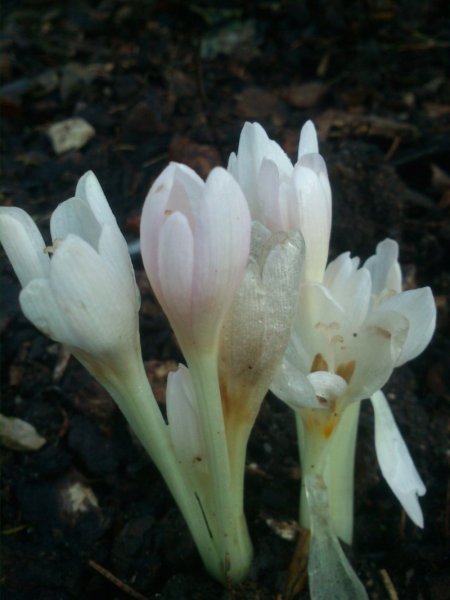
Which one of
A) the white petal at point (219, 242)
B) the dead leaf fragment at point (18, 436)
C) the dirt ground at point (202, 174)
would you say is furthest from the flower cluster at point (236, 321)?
the dead leaf fragment at point (18, 436)

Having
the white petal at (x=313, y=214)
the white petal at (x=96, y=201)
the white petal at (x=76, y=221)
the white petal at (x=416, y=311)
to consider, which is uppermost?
the white petal at (x=96, y=201)

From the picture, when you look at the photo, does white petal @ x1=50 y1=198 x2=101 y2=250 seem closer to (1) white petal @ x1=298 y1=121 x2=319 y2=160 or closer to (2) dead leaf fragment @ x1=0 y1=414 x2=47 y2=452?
(1) white petal @ x1=298 y1=121 x2=319 y2=160

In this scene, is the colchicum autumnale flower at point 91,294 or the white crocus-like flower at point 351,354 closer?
the colchicum autumnale flower at point 91,294

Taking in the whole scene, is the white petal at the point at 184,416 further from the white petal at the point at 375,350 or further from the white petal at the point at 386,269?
the white petal at the point at 386,269

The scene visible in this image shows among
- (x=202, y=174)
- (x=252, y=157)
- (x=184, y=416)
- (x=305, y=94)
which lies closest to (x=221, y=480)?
(x=184, y=416)

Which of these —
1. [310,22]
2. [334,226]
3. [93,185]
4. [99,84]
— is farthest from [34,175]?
[93,185]

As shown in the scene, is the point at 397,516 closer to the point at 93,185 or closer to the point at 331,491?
the point at 331,491

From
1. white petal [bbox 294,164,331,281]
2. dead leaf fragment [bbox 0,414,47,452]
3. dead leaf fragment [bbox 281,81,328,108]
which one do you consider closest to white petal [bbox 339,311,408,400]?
white petal [bbox 294,164,331,281]
